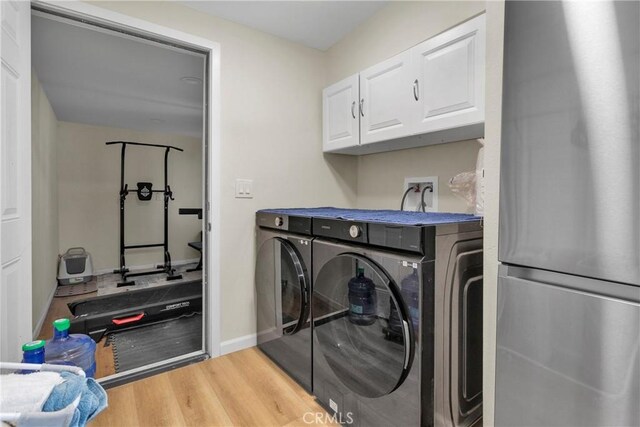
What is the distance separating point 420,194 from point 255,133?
4.01ft

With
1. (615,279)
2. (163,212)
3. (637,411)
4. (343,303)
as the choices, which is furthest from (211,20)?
(163,212)

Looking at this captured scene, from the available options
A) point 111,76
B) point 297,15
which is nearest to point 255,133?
point 297,15

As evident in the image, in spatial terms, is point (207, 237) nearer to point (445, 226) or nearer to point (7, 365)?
point (7, 365)

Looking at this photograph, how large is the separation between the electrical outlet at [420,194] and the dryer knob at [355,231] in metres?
0.84

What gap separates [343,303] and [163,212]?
183 inches

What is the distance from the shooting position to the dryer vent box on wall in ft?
12.8

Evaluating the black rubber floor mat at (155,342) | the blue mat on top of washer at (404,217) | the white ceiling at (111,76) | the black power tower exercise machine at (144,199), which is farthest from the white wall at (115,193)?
the blue mat on top of washer at (404,217)

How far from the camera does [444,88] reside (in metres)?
1.53

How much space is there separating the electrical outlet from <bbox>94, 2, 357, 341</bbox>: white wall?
67cm

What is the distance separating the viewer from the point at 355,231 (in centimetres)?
131

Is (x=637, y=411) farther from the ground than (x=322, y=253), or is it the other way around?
(x=322, y=253)

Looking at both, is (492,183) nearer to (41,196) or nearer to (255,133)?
(255,133)

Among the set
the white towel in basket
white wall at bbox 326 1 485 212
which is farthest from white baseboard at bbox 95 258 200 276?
the white towel in basket

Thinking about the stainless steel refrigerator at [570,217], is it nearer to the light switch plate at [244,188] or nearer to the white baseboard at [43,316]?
the light switch plate at [244,188]
